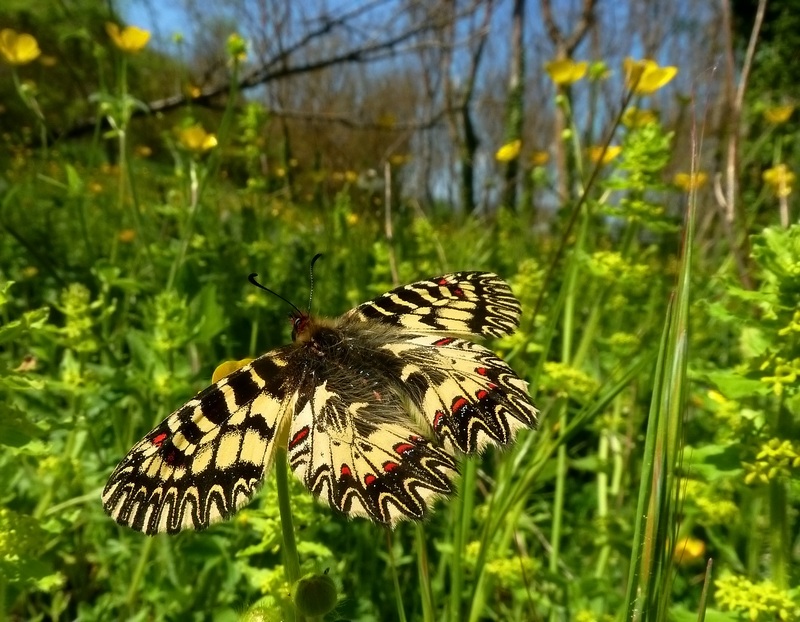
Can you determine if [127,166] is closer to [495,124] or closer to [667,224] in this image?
[667,224]

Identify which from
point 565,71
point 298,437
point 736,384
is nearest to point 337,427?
point 298,437

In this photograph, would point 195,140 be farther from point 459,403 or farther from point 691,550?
point 691,550

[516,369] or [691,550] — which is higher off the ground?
[516,369]

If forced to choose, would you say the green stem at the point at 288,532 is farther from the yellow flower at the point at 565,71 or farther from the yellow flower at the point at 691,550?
the yellow flower at the point at 565,71

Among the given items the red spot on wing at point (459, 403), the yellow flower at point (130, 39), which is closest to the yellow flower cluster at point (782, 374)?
the red spot on wing at point (459, 403)

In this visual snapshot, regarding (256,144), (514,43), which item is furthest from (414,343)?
(514,43)

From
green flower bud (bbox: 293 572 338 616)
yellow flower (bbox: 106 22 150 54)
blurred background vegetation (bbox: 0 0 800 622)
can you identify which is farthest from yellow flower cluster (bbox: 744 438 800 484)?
yellow flower (bbox: 106 22 150 54)
